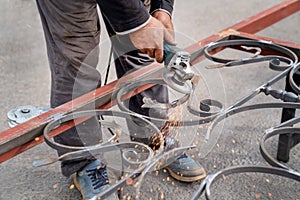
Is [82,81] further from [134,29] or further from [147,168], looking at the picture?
[147,168]

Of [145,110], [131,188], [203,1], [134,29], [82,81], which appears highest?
[134,29]

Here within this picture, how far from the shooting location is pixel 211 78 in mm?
1580

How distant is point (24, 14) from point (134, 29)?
8.36ft

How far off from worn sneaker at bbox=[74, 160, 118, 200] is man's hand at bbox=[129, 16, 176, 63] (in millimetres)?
501

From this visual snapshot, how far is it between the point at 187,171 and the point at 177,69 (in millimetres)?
548

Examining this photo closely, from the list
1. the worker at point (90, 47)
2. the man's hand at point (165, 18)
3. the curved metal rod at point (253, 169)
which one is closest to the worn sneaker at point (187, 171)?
the worker at point (90, 47)

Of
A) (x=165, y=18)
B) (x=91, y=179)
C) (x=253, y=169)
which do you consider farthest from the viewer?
(x=91, y=179)

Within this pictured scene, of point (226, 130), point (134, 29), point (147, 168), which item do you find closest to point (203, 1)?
point (226, 130)

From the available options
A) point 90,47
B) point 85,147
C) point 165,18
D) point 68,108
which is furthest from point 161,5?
point 85,147

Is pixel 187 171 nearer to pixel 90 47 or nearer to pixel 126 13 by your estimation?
pixel 90 47

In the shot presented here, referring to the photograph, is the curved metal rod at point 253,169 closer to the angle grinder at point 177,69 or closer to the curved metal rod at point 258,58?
the angle grinder at point 177,69

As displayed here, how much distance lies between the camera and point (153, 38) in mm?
1148

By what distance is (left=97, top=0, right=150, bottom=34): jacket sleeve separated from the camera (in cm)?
112

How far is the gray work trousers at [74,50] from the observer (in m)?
1.31
